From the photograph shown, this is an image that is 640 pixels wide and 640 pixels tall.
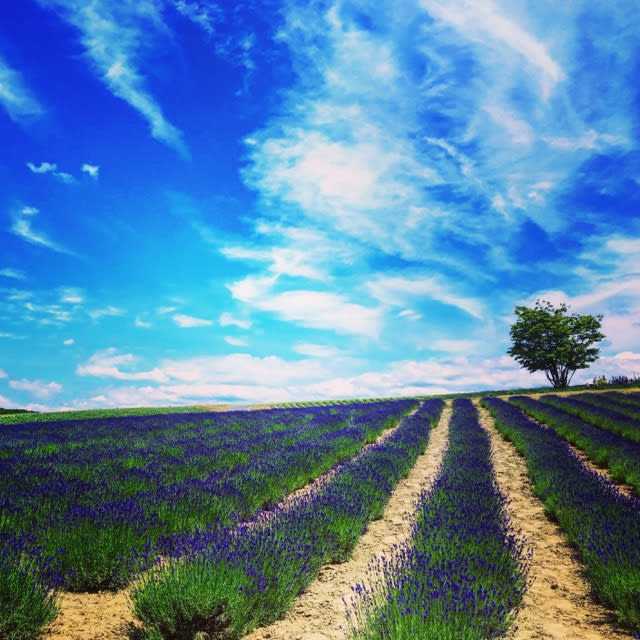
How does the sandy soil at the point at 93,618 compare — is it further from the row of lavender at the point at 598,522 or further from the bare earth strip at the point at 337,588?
the row of lavender at the point at 598,522

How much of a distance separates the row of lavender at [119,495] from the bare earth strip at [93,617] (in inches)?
5.3

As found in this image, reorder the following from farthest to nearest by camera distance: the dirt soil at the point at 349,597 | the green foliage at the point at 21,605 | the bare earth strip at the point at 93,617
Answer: the dirt soil at the point at 349,597 < the bare earth strip at the point at 93,617 < the green foliage at the point at 21,605

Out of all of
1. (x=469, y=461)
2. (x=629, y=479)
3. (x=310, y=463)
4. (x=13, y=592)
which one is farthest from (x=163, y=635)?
(x=629, y=479)

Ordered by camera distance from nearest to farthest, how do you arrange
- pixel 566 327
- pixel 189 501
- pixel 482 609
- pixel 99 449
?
pixel 482 609 → pixel 189 501 → pixel 99 449 → pixel 566 327

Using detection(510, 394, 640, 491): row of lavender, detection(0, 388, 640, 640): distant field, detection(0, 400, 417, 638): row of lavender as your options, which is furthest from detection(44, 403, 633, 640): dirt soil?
detection(510, 394, 640, 491): row of lavender

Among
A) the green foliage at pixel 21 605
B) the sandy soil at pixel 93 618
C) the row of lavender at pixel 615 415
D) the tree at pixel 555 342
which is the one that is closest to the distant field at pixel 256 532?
the green foliage at pixel 21 605

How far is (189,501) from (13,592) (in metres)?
2.24

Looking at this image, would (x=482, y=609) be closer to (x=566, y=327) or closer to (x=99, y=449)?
(x=99, y=449)

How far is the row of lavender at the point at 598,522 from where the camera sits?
10.3 feet

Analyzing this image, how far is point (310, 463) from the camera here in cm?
770

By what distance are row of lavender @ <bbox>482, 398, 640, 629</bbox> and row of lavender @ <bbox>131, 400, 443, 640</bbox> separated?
2.15 meters

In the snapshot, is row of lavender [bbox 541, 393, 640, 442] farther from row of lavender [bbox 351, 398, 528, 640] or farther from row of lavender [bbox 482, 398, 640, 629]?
row of lavender [bbox 351, 398, 528, 640]

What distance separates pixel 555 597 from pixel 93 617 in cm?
356

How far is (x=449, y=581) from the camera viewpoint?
9.05 feet
